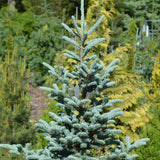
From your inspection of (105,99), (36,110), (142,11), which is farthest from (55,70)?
(142,11)

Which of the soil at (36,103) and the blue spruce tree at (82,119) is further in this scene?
the soil at (36,103)

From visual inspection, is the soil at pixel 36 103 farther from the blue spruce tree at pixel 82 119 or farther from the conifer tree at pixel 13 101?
the blue spruce tree at pixel 82 119

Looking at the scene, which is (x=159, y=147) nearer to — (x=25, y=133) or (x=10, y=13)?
(x=25, y=133)

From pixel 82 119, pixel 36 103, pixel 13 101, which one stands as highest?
pixel 82 119

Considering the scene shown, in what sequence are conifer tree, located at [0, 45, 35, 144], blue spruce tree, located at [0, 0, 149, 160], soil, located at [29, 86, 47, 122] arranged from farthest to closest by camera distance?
soil, located at [29, 86, 47, 122], conifer tree, located at [0, 45, 35, 144], blue spruce tree, located at [0, 0, 149, 160]

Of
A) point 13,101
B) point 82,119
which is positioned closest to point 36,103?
point 13,101

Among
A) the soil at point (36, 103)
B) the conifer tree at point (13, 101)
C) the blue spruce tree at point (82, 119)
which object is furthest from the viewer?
the soil at point (36, 103)

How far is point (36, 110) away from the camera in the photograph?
7555 millimetres

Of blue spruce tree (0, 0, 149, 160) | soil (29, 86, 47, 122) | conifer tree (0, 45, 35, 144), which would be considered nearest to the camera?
blue spruce tree (0, 0, 149, 160)

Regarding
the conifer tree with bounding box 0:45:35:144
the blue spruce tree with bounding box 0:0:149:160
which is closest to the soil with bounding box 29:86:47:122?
the conifer tree with bounding box 0:45:35:144

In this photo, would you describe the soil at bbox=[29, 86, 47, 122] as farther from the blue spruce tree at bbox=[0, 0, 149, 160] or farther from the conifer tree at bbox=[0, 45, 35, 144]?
the blue spruce tree at bbox=[0, 0, 149, 160]

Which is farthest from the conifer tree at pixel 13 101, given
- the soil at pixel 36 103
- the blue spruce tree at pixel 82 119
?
the blue spruce tree at pixel 82 119

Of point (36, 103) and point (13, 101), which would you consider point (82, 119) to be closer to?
point (13, 101)

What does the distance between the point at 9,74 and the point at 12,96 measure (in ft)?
1.30
